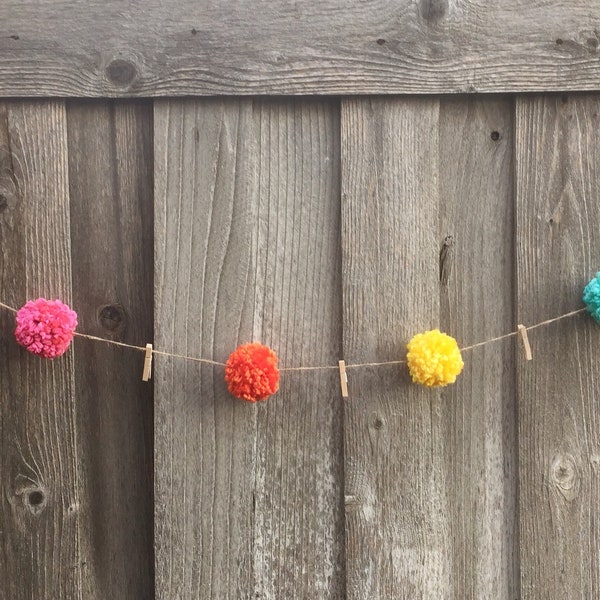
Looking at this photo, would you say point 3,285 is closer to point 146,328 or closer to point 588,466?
point 146,328

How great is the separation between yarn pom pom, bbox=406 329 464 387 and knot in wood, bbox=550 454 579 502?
243mm

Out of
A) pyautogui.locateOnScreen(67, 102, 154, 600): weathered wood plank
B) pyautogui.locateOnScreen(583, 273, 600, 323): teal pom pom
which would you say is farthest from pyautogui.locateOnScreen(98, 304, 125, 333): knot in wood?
pyautogui.locateOnScreen(583, 273, 600, 323): teal pom pom

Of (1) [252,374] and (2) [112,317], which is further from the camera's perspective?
(2) [112,317]

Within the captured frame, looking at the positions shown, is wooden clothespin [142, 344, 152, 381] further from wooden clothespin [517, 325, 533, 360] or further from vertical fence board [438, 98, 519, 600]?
wooden clothespin [517, 325, 533, 360]

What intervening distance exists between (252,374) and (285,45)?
1.65 feet

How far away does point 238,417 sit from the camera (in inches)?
40.7

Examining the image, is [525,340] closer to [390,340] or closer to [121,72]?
[390,340]

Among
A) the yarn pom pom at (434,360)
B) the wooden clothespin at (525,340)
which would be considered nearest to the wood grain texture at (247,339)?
the yarn pom pom at (434,360)

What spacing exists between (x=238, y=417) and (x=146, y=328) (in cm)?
21

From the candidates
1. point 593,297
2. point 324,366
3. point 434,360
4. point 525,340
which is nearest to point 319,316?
point 324,366

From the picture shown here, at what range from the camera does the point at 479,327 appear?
1.05m

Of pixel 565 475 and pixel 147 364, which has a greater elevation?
pixel 147 364

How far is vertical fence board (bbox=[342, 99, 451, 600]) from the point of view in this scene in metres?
1.02

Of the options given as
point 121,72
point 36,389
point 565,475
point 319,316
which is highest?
point 121,72
